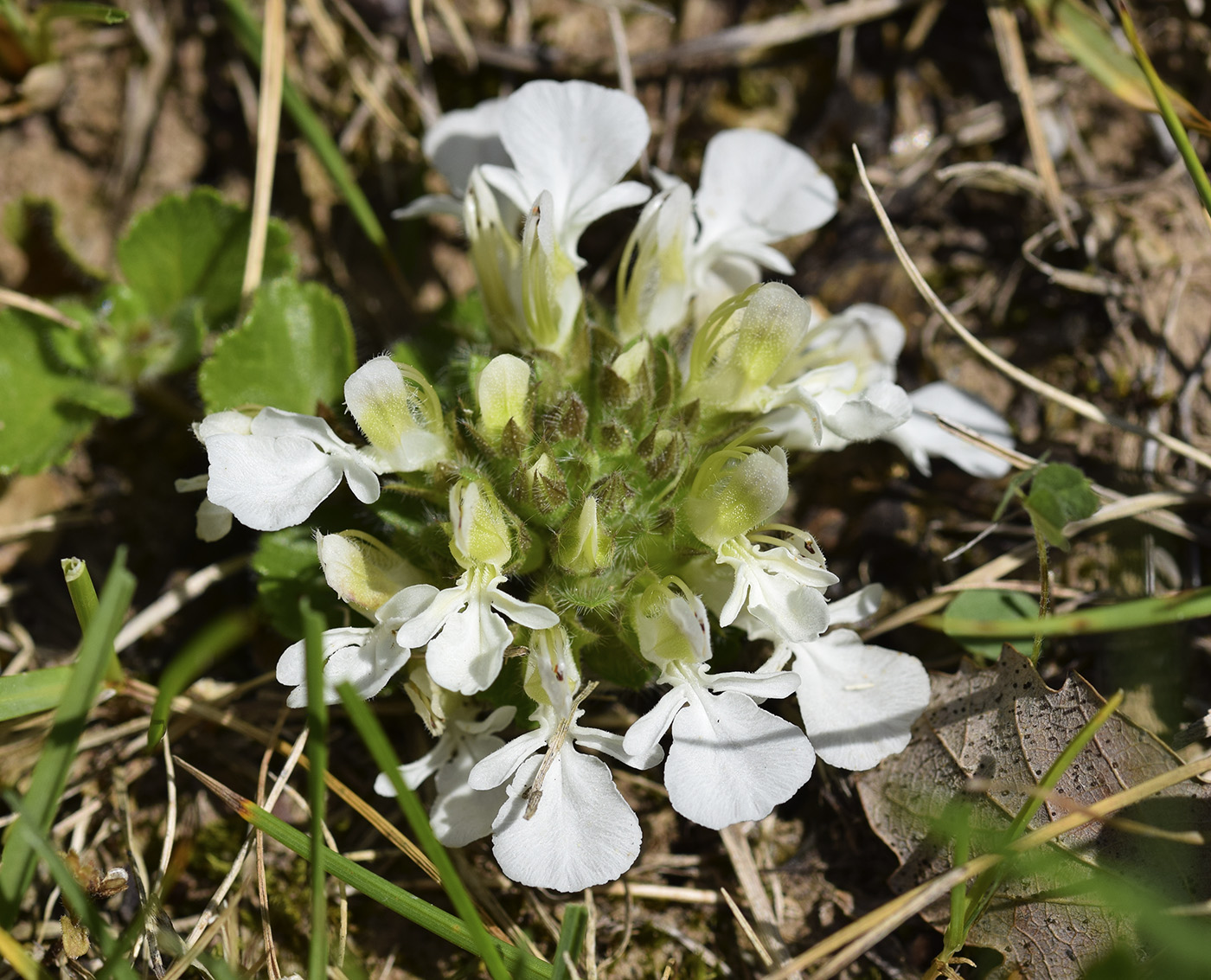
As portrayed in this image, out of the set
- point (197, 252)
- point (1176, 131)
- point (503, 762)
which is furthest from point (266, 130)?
point (1176, 131)

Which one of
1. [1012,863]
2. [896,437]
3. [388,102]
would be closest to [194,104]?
[388,102]

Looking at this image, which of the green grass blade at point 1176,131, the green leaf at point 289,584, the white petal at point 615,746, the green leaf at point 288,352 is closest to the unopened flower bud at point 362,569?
the green leaf at point 289,584

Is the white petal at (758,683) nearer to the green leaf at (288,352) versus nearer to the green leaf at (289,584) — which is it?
the green leaf at (289,584)

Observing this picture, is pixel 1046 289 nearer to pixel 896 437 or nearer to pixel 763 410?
pixel 896 437

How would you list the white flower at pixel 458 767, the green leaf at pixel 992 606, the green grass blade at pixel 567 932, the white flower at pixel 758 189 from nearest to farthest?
the green grass blade at pixel 567 932, the white flower at pixel 458 767, the green leaf at pixel 992 606, the white flower at pixel 758 189

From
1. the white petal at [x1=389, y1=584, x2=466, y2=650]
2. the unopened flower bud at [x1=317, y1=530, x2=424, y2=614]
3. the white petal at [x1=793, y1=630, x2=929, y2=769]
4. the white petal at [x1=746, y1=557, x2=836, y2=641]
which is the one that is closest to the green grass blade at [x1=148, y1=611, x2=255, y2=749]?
the unopened flower bud at [x1=317, y1=530, x2=424, y2=614]

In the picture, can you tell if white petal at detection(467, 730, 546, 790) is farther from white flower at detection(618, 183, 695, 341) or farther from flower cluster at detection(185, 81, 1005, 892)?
white flower at detection(618, 183, 695, 341)
